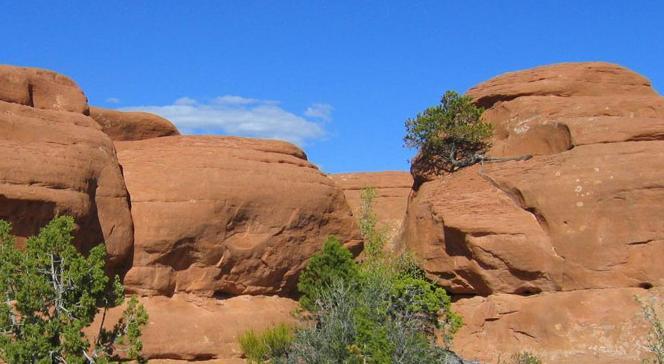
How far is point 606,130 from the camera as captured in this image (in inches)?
891

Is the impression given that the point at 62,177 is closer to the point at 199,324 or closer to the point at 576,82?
the point at 199,324

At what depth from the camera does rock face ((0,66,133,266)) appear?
1894 centimetres

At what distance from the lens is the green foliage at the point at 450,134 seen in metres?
25.8

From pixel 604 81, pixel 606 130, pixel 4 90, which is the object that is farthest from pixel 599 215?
Answer: pixel 4 90

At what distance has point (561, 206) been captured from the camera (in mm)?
22031

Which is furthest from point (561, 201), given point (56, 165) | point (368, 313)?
point (56, 165)

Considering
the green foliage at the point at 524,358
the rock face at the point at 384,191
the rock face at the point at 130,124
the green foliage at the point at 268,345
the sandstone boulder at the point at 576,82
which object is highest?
the sandstone boulder at the point at 576,82

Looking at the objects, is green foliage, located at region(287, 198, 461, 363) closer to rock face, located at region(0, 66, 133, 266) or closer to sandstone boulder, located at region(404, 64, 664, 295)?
sandstone boulder, located at region(404, 64, 664, 295)

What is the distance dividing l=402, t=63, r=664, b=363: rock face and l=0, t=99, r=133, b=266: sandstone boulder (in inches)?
366

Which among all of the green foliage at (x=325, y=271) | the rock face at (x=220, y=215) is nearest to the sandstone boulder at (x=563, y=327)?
the green foliage at (x=325, y=271)

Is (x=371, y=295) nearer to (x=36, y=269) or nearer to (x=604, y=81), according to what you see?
(x=36, y=269)

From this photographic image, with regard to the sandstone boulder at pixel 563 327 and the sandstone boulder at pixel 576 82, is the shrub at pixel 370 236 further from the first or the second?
the sandstone boulder at pixel 576 82

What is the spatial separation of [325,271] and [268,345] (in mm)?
3216

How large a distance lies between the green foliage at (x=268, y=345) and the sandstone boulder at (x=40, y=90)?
8302mm
